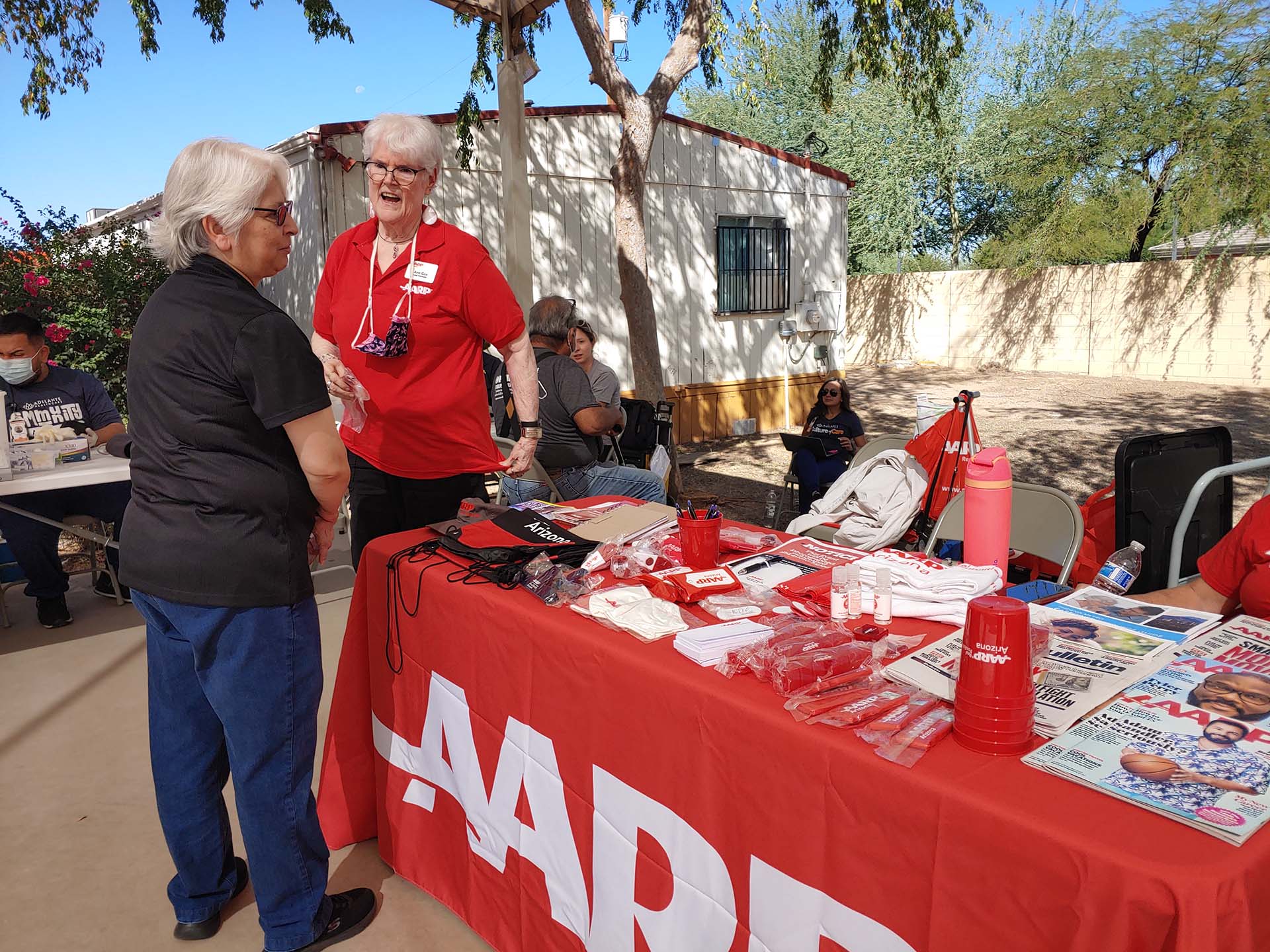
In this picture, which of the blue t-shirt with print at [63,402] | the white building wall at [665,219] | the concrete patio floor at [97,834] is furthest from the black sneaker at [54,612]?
the white building wall at [665,219]

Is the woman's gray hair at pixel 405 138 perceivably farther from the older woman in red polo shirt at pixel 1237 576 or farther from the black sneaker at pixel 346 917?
the older woman in red polo shirt at pixel 1237 576

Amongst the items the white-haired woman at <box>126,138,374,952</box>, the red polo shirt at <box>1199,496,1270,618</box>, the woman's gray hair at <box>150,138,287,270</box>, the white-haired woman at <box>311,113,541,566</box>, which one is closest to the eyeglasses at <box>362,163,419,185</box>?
the white-haired woman at <box>311,113,541,566</box>

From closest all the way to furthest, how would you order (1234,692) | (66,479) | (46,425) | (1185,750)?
(1185,750), (1234,692), (66,479), (46,425)

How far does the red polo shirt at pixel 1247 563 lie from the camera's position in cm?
200

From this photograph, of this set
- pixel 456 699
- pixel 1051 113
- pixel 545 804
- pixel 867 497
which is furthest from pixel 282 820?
pixel 1051 113

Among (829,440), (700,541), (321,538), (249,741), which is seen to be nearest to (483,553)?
(321,538)

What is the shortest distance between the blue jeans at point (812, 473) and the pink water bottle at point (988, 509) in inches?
156

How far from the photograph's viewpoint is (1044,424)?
11961 mm

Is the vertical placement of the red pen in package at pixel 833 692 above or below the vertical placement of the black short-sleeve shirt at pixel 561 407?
below

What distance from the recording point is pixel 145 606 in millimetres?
1978

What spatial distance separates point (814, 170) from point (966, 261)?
17.3m

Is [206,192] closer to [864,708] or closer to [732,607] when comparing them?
[732,607]

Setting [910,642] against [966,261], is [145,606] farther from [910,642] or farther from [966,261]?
[966,261]

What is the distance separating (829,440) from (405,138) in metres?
4.24
